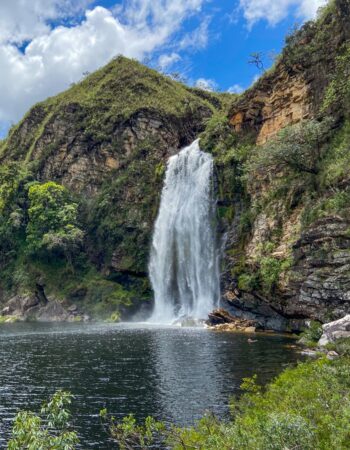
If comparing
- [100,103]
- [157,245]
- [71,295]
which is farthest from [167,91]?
[71,295]

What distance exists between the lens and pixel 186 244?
58375mm

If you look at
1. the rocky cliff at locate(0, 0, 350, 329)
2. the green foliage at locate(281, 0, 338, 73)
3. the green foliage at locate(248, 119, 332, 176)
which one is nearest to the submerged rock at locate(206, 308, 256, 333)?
the rocky cliff at locate(0, 0, 350, 329)

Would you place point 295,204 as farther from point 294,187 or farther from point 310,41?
point 310,41

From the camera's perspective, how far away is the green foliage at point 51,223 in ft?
233

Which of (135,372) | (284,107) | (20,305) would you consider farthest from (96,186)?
(135,372)

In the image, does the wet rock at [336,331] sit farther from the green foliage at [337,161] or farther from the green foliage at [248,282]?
the green foliage at [248,282]

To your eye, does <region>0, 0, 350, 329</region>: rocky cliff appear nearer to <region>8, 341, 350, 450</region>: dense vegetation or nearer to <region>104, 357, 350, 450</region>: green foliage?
<region>104, 357, 350, 450</region>: green foliage

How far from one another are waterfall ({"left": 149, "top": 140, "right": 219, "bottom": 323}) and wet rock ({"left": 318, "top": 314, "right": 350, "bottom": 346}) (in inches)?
1035

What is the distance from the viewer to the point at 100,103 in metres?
83.6

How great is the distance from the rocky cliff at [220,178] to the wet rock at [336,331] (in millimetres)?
5272

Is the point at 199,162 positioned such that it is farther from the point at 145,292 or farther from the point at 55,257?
the point at 55,257

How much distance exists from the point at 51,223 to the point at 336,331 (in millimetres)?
57122

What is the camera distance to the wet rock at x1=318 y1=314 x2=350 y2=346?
25094mm

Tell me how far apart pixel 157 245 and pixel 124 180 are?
52.8 feet
